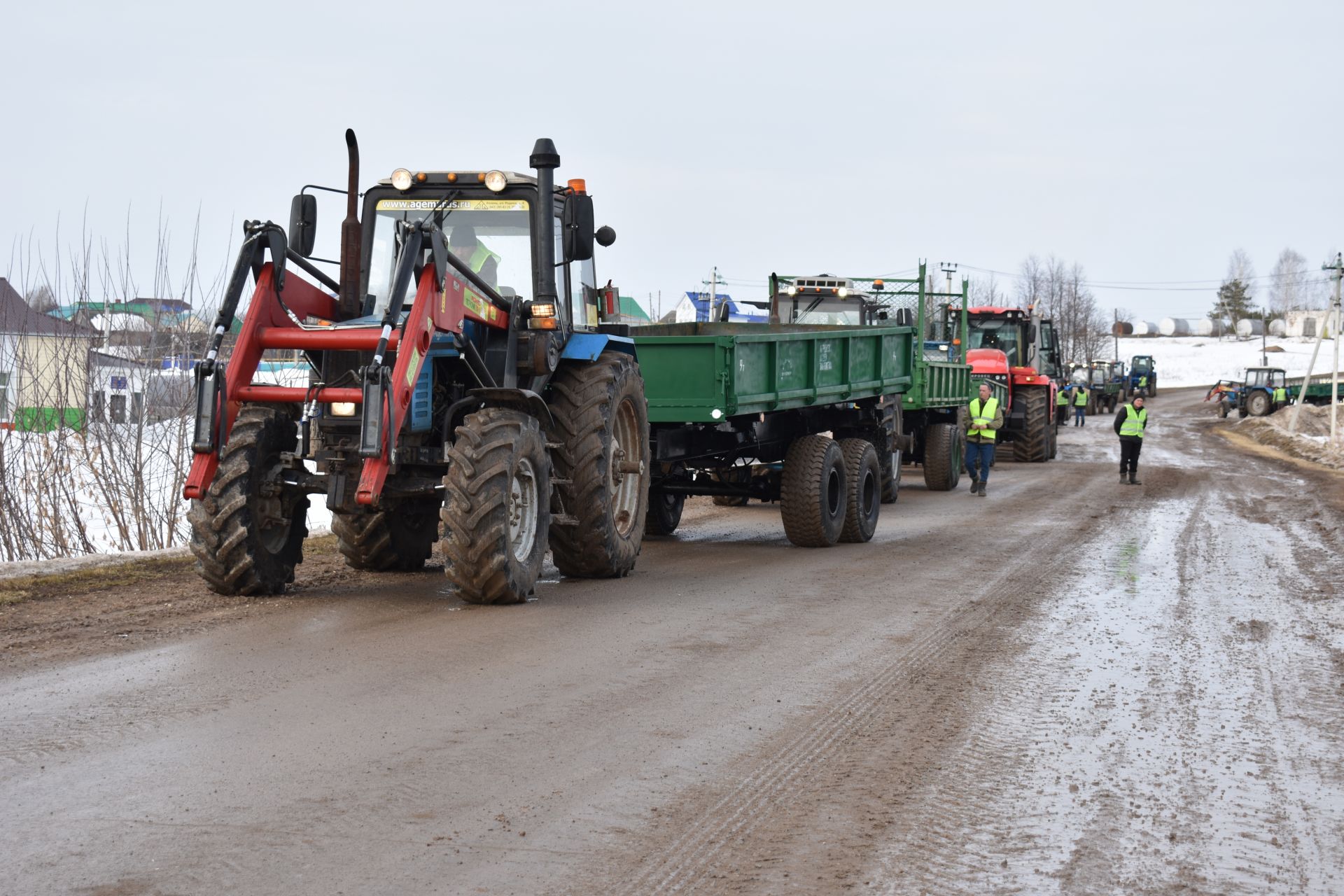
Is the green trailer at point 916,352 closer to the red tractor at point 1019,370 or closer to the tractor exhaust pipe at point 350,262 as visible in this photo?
the red tractor at point 1019,370

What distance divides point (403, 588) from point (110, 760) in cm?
443

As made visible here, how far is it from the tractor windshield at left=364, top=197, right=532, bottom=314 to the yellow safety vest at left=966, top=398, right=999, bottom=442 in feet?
40.7

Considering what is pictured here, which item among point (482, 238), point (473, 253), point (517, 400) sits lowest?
point (517, 400)

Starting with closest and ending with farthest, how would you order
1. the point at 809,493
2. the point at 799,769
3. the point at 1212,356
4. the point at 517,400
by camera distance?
the point at 799,769 < the point at 517,400 < the point at 809,493 < the point at 1212,356

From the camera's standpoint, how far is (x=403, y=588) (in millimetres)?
9750

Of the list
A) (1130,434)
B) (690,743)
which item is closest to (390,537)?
(690,743)

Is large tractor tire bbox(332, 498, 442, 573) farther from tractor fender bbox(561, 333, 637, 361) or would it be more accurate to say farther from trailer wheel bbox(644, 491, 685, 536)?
trailer wheel bbox(644, 491, 685, 536)

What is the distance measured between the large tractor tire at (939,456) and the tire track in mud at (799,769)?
42.9ft

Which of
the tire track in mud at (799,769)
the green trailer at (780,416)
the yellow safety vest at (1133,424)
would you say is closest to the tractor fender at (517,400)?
the green trailer at (780,416)

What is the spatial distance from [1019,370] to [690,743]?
2450 centimetres

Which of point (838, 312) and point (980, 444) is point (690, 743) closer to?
point (838, 312)

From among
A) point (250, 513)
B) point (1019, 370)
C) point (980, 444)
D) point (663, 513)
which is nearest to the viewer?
point (250, 513)

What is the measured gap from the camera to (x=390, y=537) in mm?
10414

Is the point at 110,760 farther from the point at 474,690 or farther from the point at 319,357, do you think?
the point at 319,357
